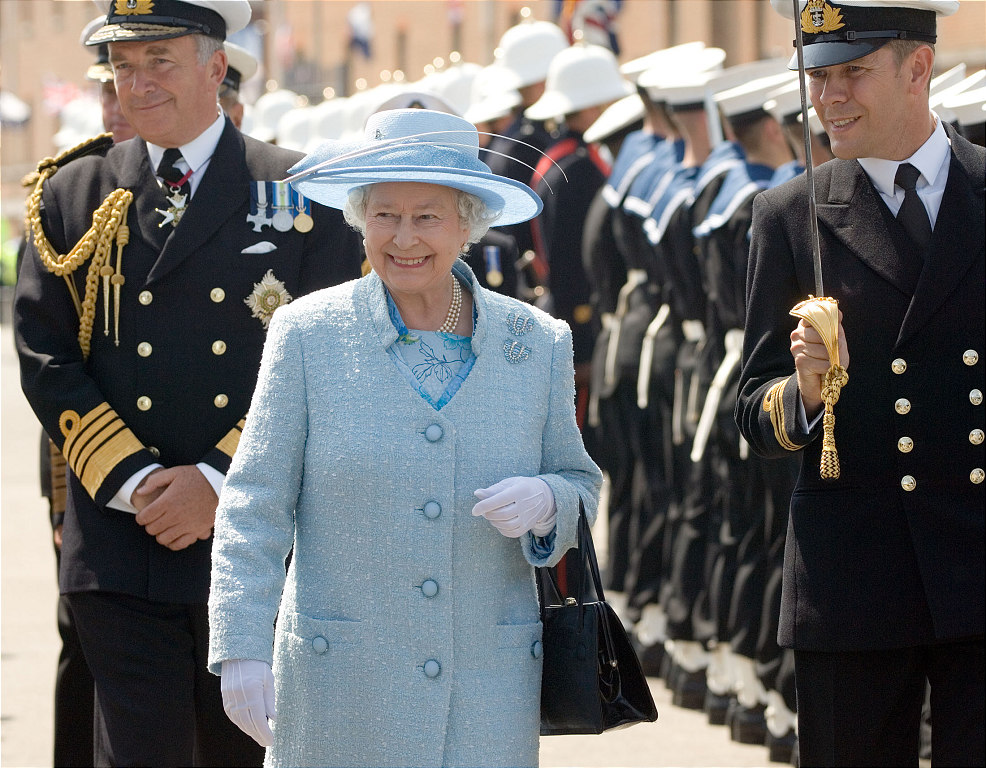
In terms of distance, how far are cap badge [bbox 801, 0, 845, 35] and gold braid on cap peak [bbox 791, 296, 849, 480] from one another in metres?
0.63

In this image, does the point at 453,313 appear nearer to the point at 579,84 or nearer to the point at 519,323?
the point at 519,323

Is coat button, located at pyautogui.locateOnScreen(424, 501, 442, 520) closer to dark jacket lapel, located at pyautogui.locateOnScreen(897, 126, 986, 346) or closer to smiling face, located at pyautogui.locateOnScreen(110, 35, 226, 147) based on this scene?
dark jacket lapel, located at pyautogui.locateOnScreen(897, 126, 986, 346)

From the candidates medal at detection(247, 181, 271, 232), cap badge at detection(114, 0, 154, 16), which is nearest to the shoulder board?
cap badge at detection(114, 0, 154, 16)

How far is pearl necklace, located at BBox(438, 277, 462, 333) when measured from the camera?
11.9 feet

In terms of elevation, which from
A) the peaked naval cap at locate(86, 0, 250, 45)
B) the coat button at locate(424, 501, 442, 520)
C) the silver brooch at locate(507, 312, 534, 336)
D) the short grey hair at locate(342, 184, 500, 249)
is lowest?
the coat button at locate(424, 501, 442, 520)

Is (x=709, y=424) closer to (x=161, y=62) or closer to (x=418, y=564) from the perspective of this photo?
(x=161, y=62)

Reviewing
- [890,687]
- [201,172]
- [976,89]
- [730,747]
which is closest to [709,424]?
[730,747]

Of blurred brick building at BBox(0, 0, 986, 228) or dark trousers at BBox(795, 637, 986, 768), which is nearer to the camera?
dark trousers at BBox(795, 637, 986, 768)

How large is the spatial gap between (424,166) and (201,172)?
139 centimetres

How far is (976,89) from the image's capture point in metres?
5.39

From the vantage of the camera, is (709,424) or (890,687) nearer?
(890,687)

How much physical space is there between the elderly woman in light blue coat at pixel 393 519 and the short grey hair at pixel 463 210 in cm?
3

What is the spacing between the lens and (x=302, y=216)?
4695mm

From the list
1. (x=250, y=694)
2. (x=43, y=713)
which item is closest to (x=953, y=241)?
(x=250, y=694)
